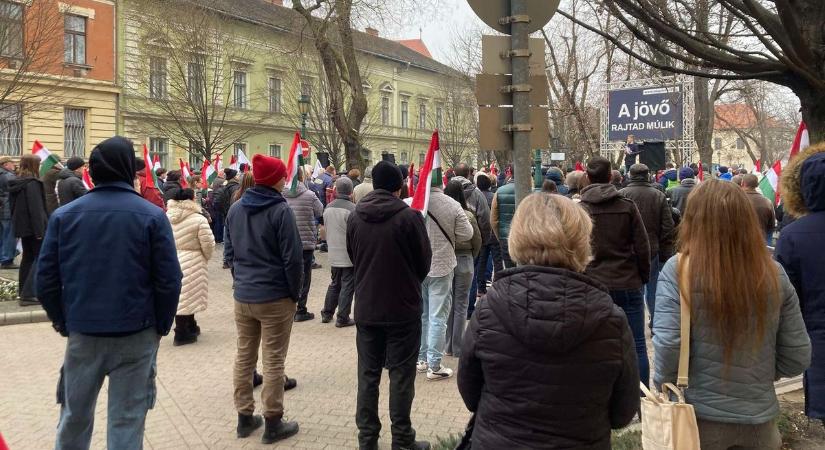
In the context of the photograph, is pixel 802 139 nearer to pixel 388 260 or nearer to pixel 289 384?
pixel 388 260

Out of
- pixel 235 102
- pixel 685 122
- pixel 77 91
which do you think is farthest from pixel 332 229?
pixel 235 102

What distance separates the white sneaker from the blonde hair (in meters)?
4.12

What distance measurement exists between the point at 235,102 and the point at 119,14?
8.34 m

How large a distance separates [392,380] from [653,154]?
11.2m

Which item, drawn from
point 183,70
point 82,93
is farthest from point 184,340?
point 82,93

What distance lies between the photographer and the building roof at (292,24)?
78.7 feet

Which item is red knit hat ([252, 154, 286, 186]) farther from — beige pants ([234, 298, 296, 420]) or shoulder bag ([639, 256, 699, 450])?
shoulder bag ([639, 256, 699, 450])

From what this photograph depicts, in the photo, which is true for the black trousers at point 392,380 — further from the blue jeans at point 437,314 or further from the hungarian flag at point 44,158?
the hungarian flag at point 44,158

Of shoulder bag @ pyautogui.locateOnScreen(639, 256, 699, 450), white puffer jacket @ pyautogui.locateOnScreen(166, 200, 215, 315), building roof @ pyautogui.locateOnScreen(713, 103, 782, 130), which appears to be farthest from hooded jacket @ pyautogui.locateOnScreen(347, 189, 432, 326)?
building roof @ pyautogui.locateOnScreen(713, 103, 782, 130)

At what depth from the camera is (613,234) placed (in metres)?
5.39

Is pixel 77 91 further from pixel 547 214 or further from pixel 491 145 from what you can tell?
pixel 547 214

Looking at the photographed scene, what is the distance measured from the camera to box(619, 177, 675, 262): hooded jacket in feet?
22.1

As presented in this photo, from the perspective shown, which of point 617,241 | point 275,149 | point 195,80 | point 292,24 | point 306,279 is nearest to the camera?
point 617,241

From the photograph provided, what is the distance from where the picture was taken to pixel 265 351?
16.3ft
